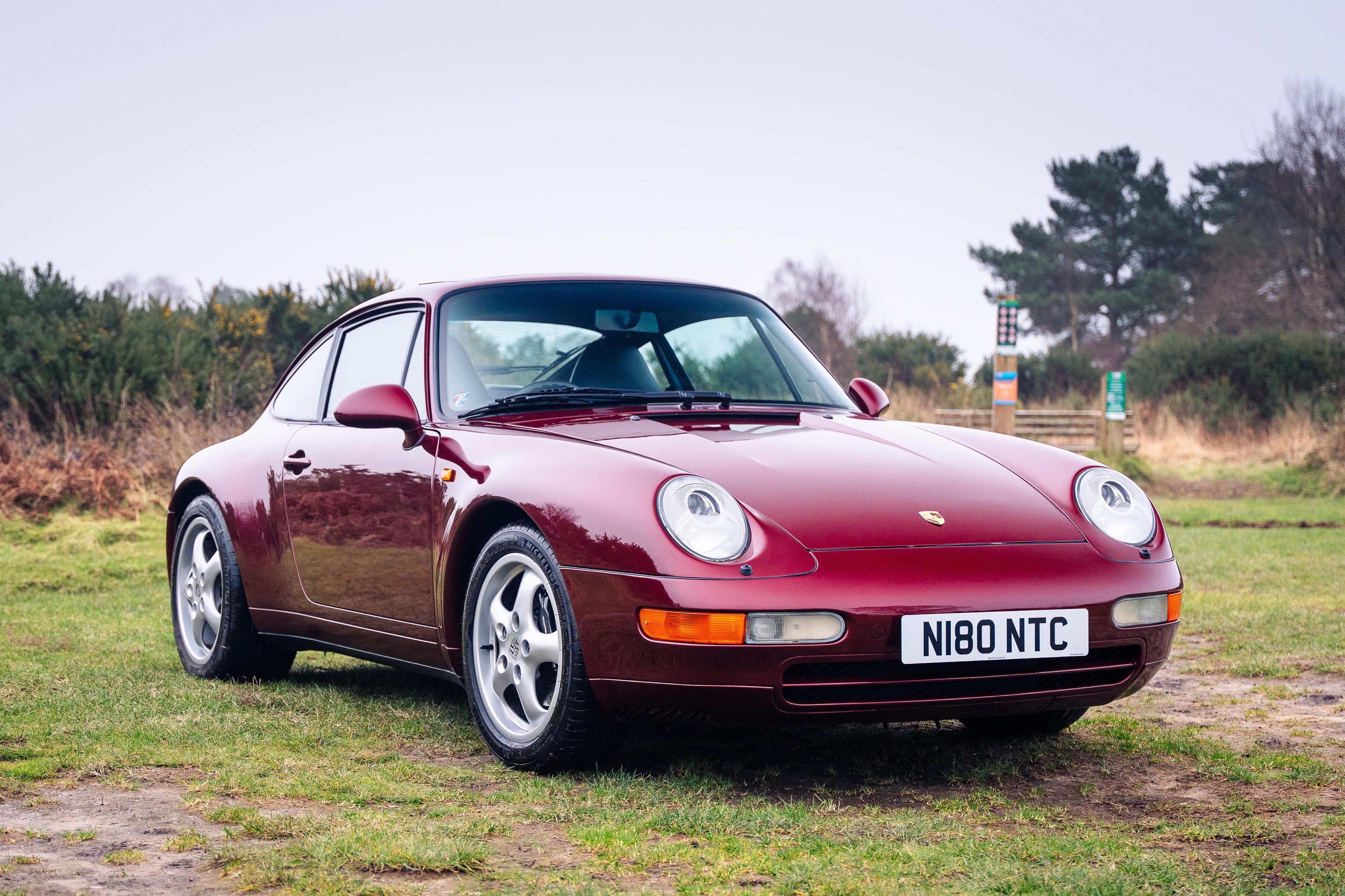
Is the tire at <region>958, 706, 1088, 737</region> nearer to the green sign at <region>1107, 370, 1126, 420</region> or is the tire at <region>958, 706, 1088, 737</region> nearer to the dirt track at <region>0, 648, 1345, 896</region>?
the dirt track at <region>0, 648, 1345, 896</region>

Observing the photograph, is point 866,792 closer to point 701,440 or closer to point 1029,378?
point 701,440

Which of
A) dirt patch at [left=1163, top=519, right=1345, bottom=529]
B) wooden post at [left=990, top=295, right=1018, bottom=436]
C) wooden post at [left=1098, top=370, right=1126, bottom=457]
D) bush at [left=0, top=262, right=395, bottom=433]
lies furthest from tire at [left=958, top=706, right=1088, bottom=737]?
wooden post at [left=1098, top=370, right=1126, bottom=457]

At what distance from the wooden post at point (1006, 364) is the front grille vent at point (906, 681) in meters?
13.8

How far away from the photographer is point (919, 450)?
4.02m

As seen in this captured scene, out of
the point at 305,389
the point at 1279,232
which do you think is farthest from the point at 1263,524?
the point at 1279,232

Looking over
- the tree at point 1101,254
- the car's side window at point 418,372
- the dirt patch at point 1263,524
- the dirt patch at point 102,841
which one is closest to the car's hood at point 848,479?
the car's side window at point 418,372

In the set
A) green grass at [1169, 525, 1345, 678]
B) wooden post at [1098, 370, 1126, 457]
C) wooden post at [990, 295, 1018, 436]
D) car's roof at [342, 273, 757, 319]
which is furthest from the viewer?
wooden post at [1098, 370, 1126, 457]

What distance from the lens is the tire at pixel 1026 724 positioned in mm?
4250

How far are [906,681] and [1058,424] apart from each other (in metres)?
24.5

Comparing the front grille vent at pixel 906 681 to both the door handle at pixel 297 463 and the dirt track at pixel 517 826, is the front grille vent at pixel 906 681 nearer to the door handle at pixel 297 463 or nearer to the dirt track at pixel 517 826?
Answer: the dirt track at pixel 517 826

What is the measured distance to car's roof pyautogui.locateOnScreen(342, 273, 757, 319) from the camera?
4766 mm

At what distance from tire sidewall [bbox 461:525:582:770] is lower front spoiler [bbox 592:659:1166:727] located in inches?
4.6

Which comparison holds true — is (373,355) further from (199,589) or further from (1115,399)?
(1115,399)

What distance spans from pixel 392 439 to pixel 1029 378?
37100 mm
